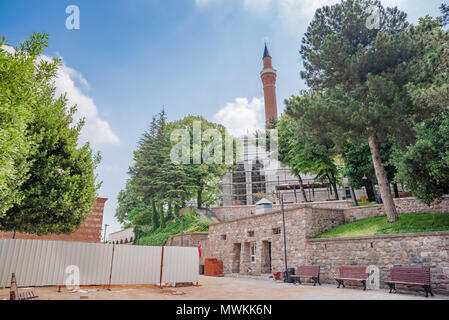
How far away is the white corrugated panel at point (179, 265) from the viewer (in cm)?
1338

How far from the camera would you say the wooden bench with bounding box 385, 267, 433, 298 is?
33.0 ft

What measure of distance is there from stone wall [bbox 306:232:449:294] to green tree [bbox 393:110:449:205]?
7.56 ft

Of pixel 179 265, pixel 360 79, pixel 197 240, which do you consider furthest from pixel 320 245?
pixel 197 240

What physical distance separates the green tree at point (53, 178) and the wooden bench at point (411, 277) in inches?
509

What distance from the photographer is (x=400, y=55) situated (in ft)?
50.6

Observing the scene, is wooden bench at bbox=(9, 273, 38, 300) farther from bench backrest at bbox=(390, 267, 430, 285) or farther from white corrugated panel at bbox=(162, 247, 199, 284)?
bench backrest at bbox=(390, 267, 430, 285)

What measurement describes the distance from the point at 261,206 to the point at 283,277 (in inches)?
274

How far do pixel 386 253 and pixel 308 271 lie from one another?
12.2 feet

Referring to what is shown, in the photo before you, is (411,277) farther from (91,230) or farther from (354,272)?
(91,230)

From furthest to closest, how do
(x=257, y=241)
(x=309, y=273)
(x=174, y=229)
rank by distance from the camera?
(x=174, y=229) → (x=257, y=241) → (x=309, y=273)

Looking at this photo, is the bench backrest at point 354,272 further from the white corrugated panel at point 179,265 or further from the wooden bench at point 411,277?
the white corrugated panel at point 179,265

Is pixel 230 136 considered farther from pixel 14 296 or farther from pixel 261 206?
pixel 14 296

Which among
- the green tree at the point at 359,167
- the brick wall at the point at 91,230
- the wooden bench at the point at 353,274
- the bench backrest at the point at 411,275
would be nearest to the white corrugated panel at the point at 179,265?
the wooden bench at the point at 353,274

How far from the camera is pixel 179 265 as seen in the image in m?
13.7
